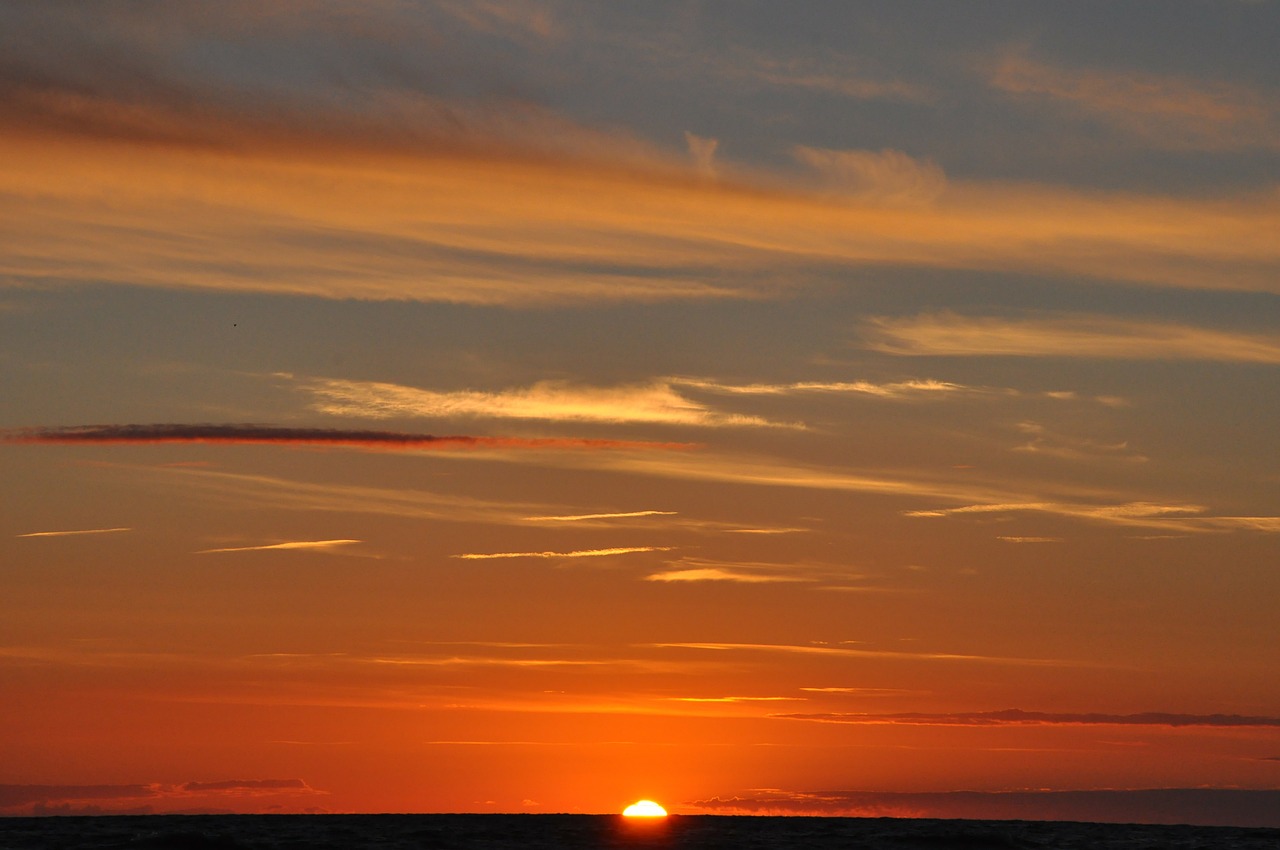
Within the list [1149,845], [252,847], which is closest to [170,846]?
[252,847]

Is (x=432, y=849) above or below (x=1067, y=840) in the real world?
below

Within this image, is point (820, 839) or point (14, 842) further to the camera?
point (820, 839)

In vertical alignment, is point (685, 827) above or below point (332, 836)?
above

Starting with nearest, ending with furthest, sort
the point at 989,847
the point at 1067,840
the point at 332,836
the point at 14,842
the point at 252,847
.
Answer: the point at 252,847 → the point at 14,842 → the point at 332,836 → the point at 989,847 → the point at 1067,840

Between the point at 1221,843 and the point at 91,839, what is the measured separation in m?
113

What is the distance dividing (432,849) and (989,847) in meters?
64.0

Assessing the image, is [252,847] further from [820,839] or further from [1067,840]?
[1067,840]

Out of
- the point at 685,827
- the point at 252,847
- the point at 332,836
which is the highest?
the point at 685,827

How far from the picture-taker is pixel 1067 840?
183250mm

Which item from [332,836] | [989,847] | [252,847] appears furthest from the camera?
[989,847]

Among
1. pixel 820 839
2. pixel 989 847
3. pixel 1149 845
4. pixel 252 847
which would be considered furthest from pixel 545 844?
pixel 1149 845

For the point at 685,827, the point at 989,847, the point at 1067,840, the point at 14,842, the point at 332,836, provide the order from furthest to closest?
the point at 685,827 < the point at 1067,840 < the point at 989,847 < the point at 332,836 < the point at 14,842

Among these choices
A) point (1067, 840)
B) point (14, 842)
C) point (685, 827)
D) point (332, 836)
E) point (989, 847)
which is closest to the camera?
point (14, 842)

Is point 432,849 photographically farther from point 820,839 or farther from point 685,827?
point 685,827
